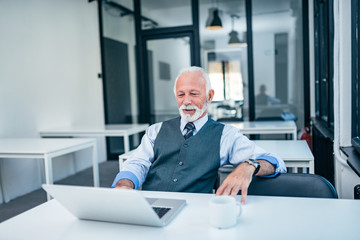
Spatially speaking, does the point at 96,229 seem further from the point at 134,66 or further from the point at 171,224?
the point at 134,66

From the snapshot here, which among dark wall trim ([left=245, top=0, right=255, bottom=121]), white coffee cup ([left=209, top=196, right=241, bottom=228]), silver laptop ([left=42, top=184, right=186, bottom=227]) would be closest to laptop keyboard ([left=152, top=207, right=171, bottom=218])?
silver laptop ([left=42, top=184, right=186, bottom=227])

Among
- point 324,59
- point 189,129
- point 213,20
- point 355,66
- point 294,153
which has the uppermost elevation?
point 213,20

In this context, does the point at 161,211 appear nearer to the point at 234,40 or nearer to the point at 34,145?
the point at 34,145

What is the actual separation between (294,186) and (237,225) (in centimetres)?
48

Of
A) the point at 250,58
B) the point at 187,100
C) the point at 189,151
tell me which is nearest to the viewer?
the point at 189,151

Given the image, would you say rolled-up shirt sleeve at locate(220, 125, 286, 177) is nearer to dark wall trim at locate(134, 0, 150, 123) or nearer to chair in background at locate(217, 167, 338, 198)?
chair in background at locate(217, 167, 338, 198)

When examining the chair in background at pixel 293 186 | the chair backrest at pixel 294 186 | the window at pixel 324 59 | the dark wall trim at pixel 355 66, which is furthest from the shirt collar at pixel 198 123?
the window at pixel 324 59

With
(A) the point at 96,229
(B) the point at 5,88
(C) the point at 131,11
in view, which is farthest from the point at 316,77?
(A) the point at 96,229

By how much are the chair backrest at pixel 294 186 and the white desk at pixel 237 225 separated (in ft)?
0.46

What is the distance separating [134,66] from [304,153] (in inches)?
152

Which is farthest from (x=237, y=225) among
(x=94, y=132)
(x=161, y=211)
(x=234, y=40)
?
Result: (x=234, y=40)

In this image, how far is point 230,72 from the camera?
514 cm

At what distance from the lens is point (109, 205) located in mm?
963

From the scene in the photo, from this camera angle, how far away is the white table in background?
2.18 meters
